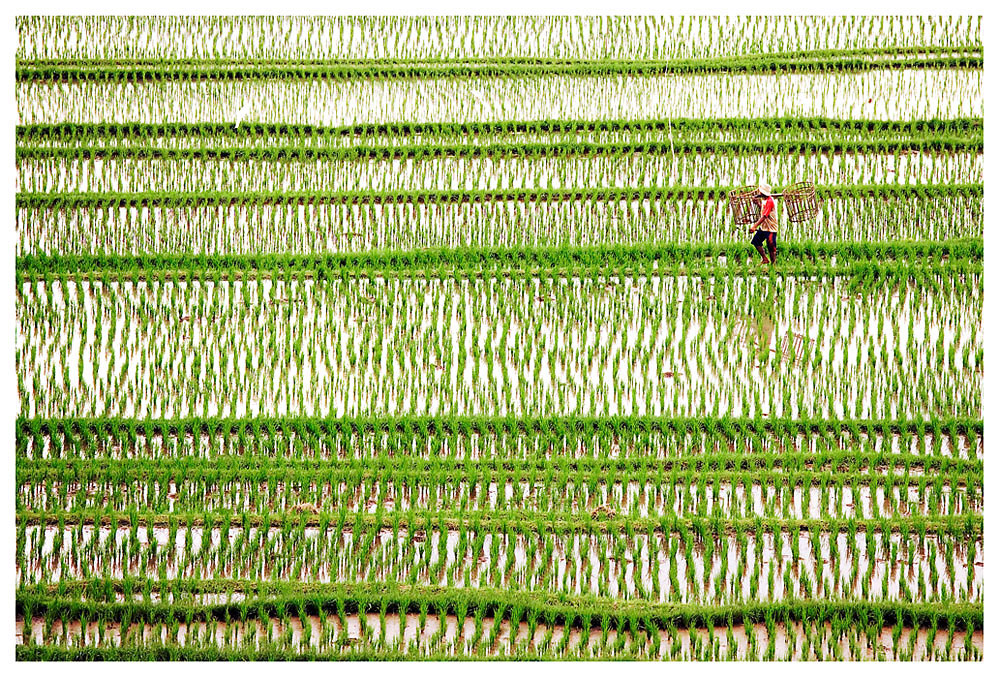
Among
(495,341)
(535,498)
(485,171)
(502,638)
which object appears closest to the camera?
(502,638)

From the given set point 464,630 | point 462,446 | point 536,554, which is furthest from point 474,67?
point 464,630

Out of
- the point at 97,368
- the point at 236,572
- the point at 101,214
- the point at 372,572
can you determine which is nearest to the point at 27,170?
the point at 101,214

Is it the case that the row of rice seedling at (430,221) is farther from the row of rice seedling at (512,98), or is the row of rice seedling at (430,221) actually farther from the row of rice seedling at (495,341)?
the row of rice seedling at (512,98)

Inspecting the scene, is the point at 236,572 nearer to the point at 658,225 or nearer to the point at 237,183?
the point at 237,183

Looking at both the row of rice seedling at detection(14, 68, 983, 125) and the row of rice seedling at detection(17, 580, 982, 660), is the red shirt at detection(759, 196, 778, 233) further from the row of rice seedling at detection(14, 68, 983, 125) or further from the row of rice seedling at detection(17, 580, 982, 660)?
the row of rice seedling at detection(17, 580, 982, 660)

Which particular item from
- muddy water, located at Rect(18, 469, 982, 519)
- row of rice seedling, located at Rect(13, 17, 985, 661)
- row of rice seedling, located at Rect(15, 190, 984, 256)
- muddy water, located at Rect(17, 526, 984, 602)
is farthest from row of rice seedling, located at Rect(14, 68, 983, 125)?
muddy water, located at Rect(17, 526, 984, 602)

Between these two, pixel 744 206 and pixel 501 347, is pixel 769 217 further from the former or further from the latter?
pixel 501 347

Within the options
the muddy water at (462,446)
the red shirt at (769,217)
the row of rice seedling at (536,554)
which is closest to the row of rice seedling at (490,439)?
the muddy water at (462,446)

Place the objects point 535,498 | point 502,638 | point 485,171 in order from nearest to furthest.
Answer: point 502,638 → point 535,498 → point 485,171
